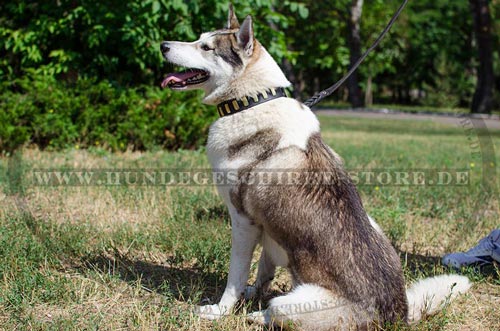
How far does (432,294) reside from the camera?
317 centimetres

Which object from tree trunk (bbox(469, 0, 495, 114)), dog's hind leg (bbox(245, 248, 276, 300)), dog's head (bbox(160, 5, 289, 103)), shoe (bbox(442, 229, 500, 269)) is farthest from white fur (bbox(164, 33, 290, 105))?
tree trunk (bbox(469, 0, 495, 114))

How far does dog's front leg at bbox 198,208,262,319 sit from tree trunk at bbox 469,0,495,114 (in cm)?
2169

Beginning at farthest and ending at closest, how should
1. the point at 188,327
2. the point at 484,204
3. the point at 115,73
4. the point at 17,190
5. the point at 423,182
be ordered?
the point at 115,73 → the point at 423,182 → the point at 484,204 → the point at 17,190 → the point at 188,327

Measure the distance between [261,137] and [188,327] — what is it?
1203 mm

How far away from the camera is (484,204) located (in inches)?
232

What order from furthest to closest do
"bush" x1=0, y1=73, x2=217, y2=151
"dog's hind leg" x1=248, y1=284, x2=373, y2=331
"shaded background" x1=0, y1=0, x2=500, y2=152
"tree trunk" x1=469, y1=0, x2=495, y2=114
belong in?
"tree trunk" x1=469, y1=0, x2=495, y2=114 < "shaded background" x1=0, y1=0, x2=500, y2=152 < "bush" x1=0, y1=73, x2=217, y2=151 < "dog's hind leg" x1=248, y1=284, x2=373, y2=331

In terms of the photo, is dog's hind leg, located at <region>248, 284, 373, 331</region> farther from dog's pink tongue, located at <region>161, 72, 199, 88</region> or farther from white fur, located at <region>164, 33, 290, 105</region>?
dog's pink tongue, located at <region>161, 72, 199, 88</region>

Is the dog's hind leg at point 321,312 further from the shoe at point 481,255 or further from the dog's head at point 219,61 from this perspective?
the shoe at point 481,255

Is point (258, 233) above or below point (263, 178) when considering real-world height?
below

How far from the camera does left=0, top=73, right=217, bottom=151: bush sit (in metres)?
7.64

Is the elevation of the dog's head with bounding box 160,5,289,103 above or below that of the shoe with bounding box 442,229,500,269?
above

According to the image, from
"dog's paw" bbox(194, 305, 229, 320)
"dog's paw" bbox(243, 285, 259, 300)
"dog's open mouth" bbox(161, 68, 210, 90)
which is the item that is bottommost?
"dog's paw" bbox(243, 285, 259, 300)

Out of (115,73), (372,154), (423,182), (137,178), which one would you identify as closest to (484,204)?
(423,182)

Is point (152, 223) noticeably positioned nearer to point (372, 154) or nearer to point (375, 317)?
point (375, 317)
